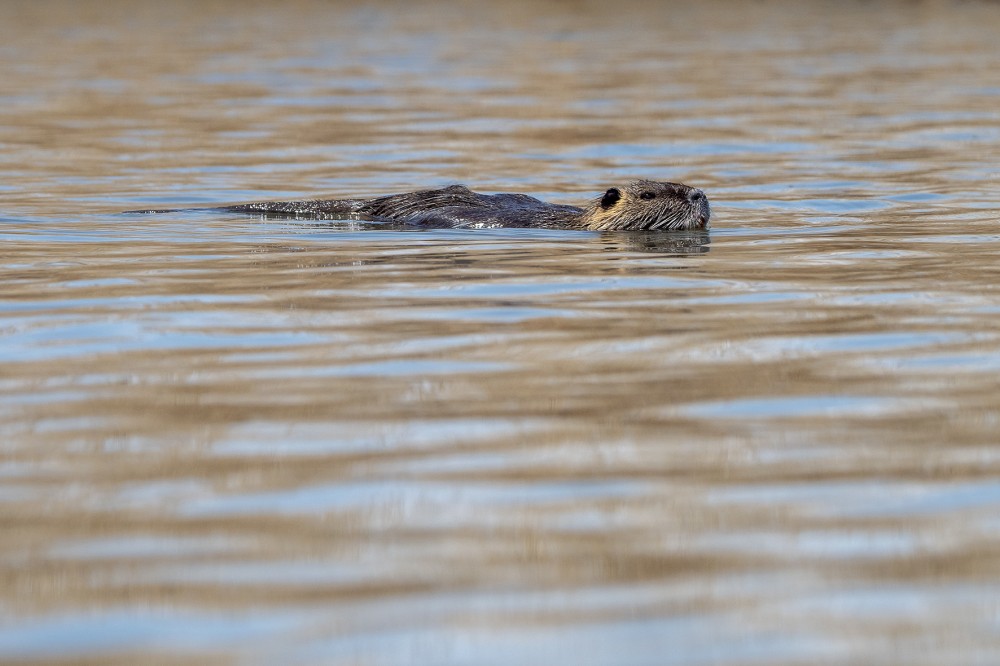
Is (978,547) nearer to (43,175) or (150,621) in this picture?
(150,621)

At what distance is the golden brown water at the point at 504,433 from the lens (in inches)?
123

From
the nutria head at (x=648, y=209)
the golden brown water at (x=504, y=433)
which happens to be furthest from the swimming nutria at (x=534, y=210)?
the golden brown water at (x=504, y=433)

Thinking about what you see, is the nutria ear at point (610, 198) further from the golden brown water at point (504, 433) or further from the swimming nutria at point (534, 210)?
the golden brown water at point (504, 433)

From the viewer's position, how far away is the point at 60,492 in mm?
3986

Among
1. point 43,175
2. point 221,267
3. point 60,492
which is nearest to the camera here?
point 60,492

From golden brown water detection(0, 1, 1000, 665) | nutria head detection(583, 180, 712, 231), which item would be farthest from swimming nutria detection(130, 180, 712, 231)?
golden brown water detection(0, 1, 1000, 665)

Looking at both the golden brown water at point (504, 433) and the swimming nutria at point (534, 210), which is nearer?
the golden brown water at point (504, 433)

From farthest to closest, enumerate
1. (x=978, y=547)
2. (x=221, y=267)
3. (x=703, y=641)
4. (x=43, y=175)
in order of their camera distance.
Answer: (x=43, y=175), (x=221, y=267), (x=978, y=547), (x=703, y=641)

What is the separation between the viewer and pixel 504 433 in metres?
4.48

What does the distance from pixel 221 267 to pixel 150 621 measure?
5146 millimetres

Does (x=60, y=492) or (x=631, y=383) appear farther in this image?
(x=631, y=383)

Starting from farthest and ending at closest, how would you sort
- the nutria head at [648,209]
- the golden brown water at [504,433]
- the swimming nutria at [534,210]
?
the swimming nutria at [534,210] → the nutria head at [648,209] → the golden brown water at [504,433]

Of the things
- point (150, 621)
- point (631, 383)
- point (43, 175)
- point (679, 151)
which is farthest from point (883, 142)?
point (150, 621)

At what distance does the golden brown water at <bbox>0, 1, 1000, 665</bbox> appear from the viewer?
3135 millimetres
